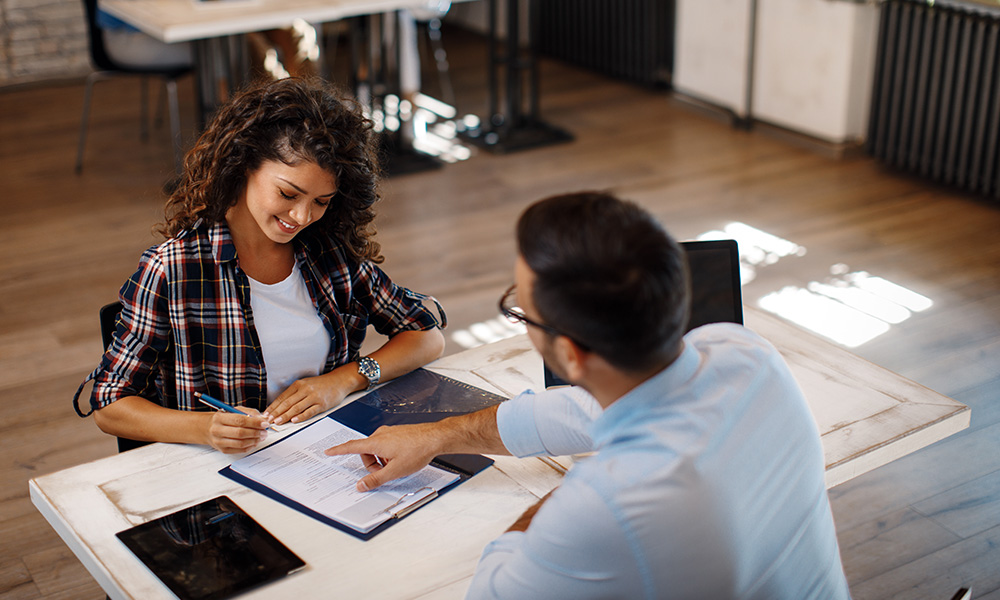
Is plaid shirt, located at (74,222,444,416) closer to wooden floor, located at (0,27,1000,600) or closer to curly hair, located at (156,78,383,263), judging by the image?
curly hair, located at (156,78,383,263)

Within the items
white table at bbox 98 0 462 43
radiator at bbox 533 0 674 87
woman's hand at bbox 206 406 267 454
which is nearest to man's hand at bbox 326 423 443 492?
woman's hand at bbox 206 406 267 454

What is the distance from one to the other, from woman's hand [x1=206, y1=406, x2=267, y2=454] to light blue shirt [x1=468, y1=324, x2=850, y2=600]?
0.52 metres

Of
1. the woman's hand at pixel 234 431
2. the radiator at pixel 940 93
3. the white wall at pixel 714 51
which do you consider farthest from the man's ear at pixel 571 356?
the white wall at pixel 714 51

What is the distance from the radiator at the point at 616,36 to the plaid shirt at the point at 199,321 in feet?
14.6

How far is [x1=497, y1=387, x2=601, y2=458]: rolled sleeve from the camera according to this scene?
139 centimetres

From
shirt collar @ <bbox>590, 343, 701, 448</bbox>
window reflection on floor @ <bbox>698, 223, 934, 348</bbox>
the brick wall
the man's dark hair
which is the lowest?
window reflection on floor @ <bbox>698, 223, 934, 348</bbox>

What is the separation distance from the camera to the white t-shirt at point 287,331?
176 centimetres

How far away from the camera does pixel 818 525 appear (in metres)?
1.17

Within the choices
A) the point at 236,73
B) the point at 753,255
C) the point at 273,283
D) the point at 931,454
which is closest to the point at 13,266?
the point at 236,73

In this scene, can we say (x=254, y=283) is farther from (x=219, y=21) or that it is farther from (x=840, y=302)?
(x=219, y=21)

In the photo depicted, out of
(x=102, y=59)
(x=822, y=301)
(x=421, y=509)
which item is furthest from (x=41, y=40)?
(x=421, y=509)

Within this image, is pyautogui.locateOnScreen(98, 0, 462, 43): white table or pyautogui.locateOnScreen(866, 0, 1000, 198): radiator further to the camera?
pyautogui.locateOnScreen(866, 0, 1000, 198): radiator

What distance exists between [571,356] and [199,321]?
863mm

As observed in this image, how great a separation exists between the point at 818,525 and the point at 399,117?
13.1 ft
